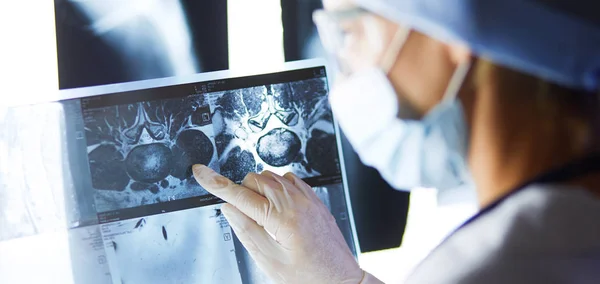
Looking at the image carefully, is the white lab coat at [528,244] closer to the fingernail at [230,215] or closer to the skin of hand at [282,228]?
the skin of hand at [282,228]

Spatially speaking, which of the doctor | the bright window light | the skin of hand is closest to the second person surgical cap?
the doctor

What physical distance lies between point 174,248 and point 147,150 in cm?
23

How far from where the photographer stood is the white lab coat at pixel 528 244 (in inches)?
44.7

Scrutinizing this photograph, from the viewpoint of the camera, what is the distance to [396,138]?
1.23 m

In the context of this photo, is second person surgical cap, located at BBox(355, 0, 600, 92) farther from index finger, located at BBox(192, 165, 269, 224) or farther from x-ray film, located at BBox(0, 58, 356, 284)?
index finger, located at BBox(192, 165, 269, 224)

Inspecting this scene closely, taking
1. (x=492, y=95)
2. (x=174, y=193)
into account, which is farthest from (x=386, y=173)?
(x=174, y=193)

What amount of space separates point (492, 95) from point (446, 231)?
34 cm

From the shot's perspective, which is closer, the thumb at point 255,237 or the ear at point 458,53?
the thumb at point 255,237

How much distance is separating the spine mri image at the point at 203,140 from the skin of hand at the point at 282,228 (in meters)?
0.05

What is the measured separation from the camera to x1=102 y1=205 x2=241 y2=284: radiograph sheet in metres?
1.14

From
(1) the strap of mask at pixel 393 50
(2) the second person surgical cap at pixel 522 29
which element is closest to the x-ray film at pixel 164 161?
(1) the strap of mask at pixel 393 50

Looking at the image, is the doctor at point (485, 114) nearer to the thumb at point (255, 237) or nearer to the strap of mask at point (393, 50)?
the strap of mask at point (393, 50)

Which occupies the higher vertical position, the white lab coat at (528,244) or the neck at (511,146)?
the neck at (511,146)

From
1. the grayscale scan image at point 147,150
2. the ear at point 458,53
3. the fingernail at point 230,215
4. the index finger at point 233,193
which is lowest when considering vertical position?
the fingernail at point 230,215
